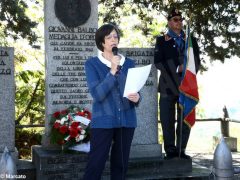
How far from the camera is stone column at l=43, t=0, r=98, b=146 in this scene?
20.6 feet

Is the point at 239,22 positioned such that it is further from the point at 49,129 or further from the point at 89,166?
the point at 89,166

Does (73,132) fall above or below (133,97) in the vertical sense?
below

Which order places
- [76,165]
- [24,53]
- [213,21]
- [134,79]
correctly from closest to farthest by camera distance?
[134,79] → [76,165] → [213,21] → [24,53]

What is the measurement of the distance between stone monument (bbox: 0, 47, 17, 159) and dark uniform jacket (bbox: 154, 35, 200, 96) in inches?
81.0

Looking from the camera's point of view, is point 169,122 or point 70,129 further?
point 169,122

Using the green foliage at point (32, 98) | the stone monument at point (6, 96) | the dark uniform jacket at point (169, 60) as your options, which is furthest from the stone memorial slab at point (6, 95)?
the green foliage at point (32, 98)

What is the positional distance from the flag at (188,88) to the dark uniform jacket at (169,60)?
26 centimetres

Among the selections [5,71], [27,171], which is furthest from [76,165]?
[5,71]

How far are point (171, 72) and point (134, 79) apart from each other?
243cm

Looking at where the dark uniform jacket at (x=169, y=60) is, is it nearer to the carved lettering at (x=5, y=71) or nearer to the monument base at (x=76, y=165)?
the monument base at (x=76, y=165)

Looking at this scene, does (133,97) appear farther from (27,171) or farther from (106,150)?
(27,171)

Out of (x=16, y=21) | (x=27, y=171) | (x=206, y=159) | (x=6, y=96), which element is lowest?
(x=206, y=159)

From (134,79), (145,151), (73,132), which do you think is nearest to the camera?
(134,79)

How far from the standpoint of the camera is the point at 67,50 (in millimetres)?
6363
